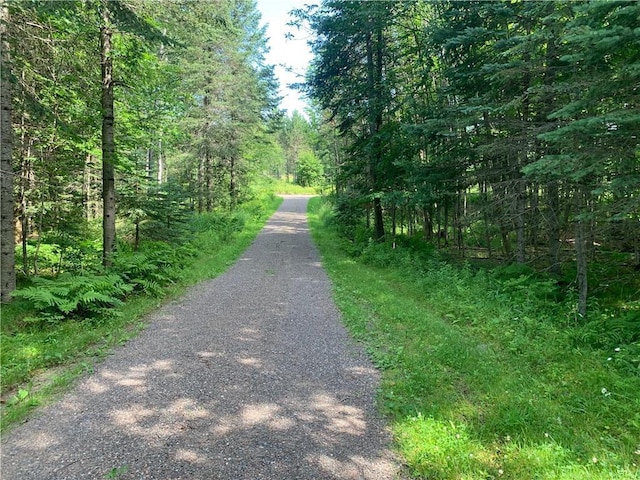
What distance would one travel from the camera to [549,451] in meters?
2.97

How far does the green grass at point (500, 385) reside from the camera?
117 inches

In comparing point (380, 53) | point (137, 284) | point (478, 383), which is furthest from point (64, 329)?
point (380, 53)

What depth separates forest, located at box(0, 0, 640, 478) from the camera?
481 centimetres

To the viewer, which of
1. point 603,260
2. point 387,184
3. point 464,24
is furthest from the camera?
point 387,184

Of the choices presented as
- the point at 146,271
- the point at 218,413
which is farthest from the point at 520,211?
the point at 146,271

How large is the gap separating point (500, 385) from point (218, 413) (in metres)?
2.94

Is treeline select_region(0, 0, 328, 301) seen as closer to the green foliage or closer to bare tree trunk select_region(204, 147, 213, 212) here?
bare tree trunk select_region(204, 147, 213, 212)

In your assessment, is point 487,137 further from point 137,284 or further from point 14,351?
point 14,351

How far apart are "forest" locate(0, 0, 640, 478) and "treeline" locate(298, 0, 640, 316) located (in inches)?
2.1

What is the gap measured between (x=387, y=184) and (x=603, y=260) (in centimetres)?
654

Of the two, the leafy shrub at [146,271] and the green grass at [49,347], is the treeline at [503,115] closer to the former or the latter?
the green grass at [49,347]

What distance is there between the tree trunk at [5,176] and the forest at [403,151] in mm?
31

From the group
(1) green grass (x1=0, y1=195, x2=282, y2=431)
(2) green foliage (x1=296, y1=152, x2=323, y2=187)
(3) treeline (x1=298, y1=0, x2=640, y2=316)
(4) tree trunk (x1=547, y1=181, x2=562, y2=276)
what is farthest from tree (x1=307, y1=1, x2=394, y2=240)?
(2) green foliage (x1=296, y1=152, x2=323, y2=187)

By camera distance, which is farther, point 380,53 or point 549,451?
point 380,53
